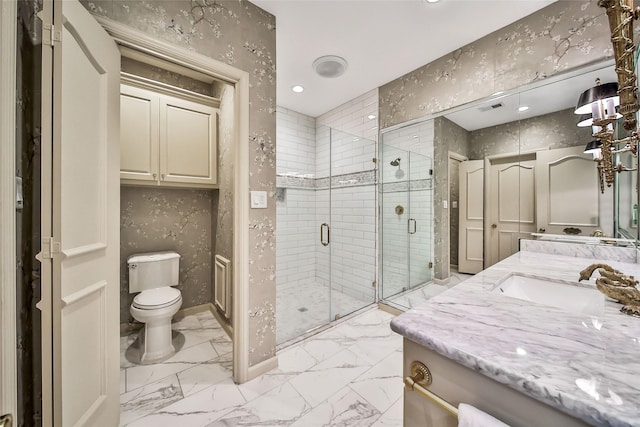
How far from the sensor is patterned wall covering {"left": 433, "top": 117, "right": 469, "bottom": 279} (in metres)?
2.11

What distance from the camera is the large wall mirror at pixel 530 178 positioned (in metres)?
1.42

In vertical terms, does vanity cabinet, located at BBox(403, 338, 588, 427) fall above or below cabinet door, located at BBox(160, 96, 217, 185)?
below

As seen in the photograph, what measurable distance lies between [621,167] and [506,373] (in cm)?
162

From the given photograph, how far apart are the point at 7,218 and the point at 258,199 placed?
1137mm

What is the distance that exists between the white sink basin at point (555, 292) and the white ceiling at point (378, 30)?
6.02 feet

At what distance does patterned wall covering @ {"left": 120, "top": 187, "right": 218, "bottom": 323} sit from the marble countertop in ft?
8.52

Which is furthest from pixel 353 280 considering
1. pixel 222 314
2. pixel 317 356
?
pixel 222 314

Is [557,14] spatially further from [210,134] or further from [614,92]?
[210,134]

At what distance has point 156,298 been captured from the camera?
1989 mm

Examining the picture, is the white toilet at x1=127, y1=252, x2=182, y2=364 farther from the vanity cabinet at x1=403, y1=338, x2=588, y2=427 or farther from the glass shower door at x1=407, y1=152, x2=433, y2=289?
the glass shower door at x1=407, y1=152, x2=433, y2=289

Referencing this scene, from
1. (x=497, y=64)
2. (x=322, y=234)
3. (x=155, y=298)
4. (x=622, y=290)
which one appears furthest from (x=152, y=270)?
(x=497, y=64)

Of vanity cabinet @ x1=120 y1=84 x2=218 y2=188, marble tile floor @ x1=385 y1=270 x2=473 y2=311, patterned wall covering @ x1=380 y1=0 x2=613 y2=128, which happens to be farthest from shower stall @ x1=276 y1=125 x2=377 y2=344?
vanity cabinet @ x1=120 y1=84 x2=218 y2=188

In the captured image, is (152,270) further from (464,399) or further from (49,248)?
(464,399)

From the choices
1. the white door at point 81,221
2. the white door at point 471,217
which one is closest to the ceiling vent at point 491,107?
the white door at point 471,217
